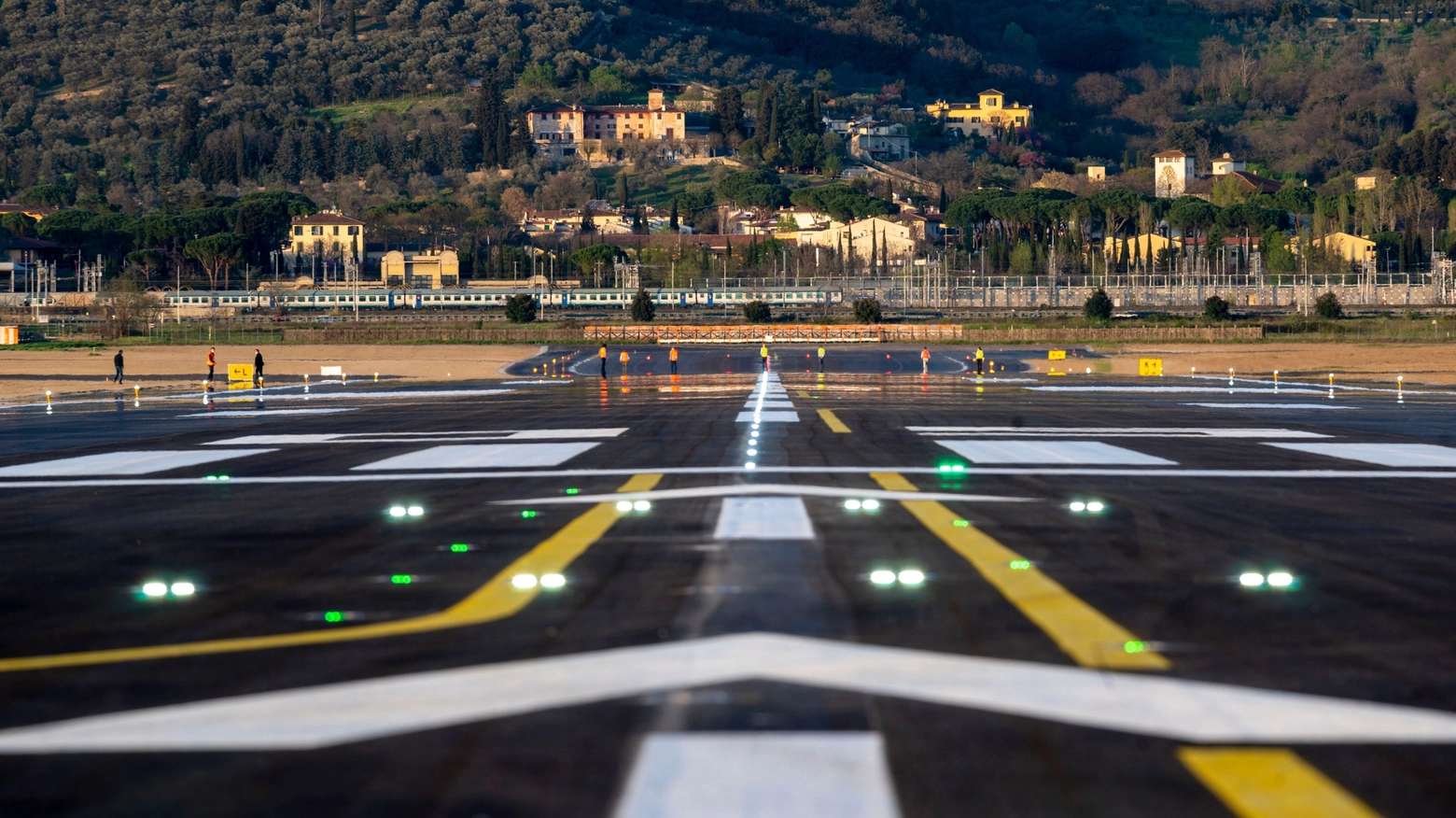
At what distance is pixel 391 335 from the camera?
111 m

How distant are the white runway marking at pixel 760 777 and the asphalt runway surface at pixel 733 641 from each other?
0.05 ft

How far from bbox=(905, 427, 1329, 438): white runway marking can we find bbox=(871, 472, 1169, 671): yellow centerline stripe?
12768 millimetres

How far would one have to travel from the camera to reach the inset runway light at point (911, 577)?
919 cm

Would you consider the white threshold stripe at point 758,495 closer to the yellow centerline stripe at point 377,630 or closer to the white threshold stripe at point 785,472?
the white threshold stripe at point 785,472

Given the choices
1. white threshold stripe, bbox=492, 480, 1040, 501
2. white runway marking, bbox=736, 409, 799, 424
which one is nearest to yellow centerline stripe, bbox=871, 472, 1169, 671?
white threshold stripe, bbox=492, 480, 1040, 501

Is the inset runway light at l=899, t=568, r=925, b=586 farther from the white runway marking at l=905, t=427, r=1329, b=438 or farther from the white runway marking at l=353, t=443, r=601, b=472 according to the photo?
the white runway marking at l=905, t=427, r=1329, b=438

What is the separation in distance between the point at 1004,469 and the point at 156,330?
109 m

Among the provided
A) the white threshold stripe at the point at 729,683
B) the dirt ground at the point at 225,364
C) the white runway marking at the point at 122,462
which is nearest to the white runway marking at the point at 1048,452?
the white runway marking at the point at 122,462

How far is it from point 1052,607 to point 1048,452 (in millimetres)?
12664

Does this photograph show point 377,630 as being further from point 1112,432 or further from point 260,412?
point 260,412

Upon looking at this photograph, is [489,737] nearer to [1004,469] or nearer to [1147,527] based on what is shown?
[1147,527]

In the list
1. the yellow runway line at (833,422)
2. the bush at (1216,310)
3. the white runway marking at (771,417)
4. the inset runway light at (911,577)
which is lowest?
the inset runway light at (911,577)

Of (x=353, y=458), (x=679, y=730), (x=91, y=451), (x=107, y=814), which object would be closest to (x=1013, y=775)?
(x=679, y=730)

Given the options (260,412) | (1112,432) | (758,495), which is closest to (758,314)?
(260,412)
